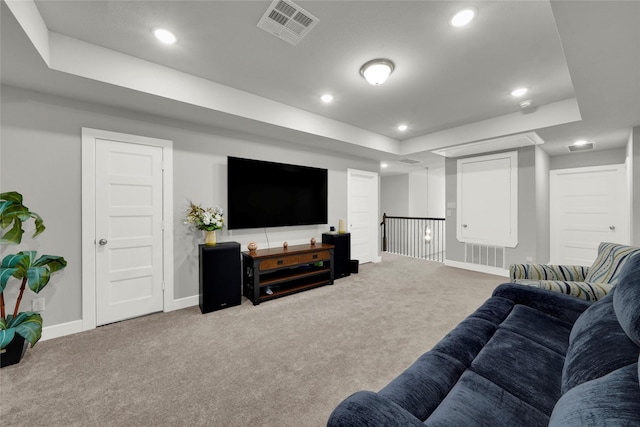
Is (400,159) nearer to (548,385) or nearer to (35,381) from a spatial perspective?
(548,385)

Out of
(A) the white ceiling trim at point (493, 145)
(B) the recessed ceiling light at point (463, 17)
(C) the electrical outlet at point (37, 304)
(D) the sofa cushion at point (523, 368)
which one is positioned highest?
(B) the recessed ceiling light at point (463, 17)

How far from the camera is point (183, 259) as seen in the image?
3.24m

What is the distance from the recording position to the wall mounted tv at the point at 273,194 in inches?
140

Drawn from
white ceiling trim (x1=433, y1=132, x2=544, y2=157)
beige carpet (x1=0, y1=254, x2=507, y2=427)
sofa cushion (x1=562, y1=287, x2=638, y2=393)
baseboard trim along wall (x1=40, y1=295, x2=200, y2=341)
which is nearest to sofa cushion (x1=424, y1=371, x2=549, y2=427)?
sofa cushion (x1=562, y1=287, x2=638, y2=393)

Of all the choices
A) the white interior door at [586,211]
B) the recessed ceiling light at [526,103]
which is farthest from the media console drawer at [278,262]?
the white interior door at [586,211]

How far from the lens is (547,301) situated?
1.68 meters

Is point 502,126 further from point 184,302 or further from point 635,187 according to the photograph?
point 184,302

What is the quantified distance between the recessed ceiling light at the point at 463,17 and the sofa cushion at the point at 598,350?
2032 millimetres

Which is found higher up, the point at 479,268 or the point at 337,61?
the point at 337,61

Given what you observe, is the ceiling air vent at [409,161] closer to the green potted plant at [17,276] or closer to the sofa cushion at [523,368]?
the sofa cushion at [523,368]

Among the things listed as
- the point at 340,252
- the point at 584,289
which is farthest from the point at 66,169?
the point at 584,289

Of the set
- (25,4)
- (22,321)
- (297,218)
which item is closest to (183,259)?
(22,321)

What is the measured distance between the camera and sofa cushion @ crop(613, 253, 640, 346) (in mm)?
793

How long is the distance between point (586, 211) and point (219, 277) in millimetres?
6701
